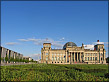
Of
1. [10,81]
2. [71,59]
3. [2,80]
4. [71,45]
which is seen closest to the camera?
[10,81]

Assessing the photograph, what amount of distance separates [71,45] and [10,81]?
421ft

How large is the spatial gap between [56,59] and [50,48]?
1253 cm

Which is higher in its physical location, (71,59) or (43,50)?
(43,50)

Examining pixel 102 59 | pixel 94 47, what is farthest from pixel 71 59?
pixel 94 47

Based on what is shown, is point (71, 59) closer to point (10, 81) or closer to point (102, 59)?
point (102, 59)

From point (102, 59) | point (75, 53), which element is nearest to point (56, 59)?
point (75, 53)

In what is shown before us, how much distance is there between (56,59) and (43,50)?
50.2ft

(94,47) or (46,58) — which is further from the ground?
(94,47)

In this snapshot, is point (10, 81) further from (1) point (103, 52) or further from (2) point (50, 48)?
(1) point (103, 52)

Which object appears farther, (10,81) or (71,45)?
→ (71,45)

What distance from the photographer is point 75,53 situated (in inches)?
5394

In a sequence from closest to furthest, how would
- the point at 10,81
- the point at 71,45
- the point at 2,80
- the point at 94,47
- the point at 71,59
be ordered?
the point at 10,81 → the point at 2,80 → the point at 71,59 → the point at 71,45 → the point at 94,47

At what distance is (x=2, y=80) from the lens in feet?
Result: 46.6

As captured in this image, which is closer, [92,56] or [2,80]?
[2,80]
